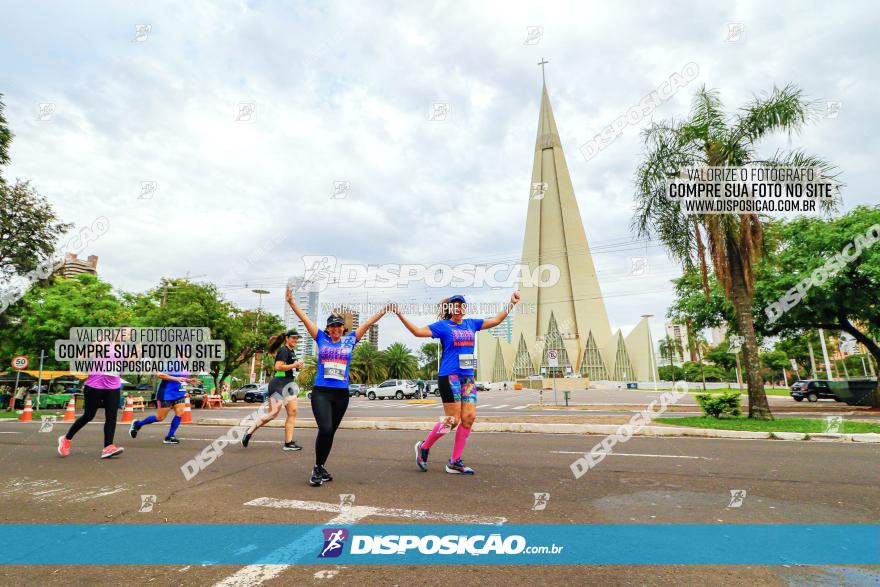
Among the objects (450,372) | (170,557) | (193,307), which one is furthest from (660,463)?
(193,307)

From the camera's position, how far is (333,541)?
10.0ft

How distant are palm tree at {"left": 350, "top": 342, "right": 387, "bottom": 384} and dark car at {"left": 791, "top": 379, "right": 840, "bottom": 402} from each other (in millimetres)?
46065

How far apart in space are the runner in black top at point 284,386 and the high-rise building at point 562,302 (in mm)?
77348

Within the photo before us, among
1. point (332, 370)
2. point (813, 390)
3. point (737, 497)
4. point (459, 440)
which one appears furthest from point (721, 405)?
point (813, 390)

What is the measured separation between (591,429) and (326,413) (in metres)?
7.33

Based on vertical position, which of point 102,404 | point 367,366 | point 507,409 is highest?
point 367,366

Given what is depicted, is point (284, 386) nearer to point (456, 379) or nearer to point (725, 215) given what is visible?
point (456, 379)

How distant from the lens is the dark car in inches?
1137

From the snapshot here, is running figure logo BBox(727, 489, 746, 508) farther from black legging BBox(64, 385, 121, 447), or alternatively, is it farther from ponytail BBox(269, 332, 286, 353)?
black legging BBox(64, 385, 121, 447)

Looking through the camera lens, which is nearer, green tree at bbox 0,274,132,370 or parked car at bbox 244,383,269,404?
green tree at bbox 0,274,132,370

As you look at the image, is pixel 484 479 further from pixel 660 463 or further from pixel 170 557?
pixel 170 557

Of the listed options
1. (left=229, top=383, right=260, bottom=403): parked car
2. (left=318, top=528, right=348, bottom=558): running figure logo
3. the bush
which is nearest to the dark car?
the bush

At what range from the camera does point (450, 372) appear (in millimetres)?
5414

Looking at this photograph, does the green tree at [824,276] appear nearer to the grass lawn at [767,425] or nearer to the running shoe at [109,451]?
the grass lawn at [767,425]
